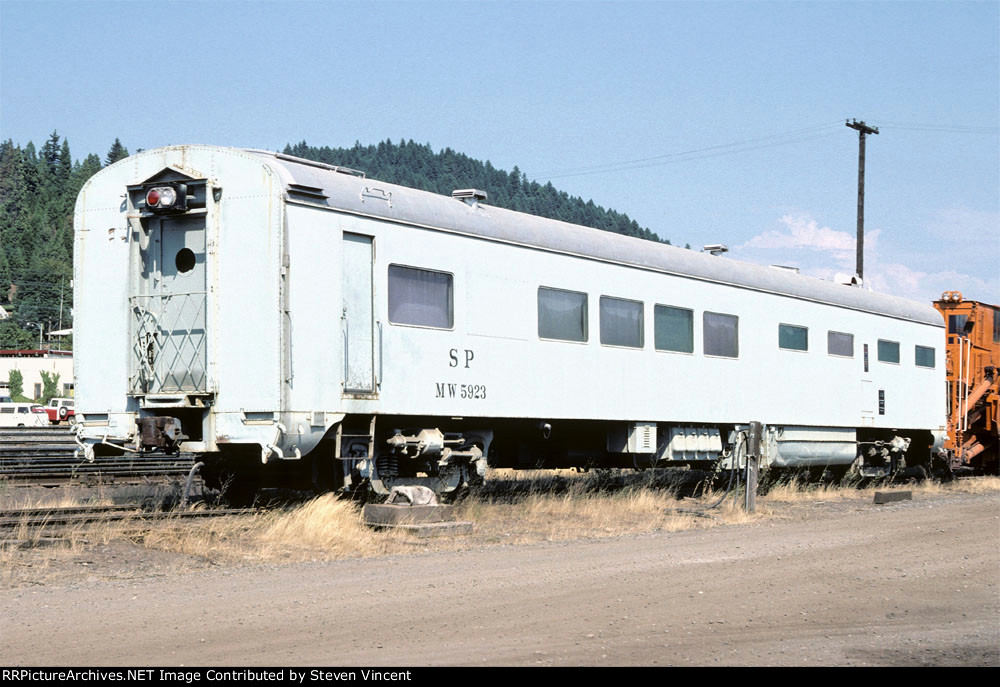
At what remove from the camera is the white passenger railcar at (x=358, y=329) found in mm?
12094

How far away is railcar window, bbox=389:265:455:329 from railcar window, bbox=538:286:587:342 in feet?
5.25

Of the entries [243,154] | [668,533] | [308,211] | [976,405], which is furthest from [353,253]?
[976,405]

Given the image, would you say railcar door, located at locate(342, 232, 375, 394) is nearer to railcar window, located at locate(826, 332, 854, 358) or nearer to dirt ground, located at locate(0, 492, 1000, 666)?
dirt ground, located at locate(0, 492, 1000, 666)

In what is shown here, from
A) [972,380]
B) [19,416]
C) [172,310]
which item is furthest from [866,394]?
[19,416]

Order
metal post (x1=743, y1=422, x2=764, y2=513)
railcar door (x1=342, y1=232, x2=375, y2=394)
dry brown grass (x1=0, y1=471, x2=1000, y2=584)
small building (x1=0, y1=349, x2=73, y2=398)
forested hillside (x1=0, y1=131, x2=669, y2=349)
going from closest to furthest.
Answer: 1. dry brown grass (x1=0, y1=471, x2=1000, y2=584)
2. railcar door (x1=342, y1=232, x2=375, y2=394)
3. metal post (x1=743, y1=422, x2=764, y2=513)
4. small building (x1=0, y1=349, x2=73, y2=398)
5. forested hillside (x1=0, y1=131, x2=669, y2=349)

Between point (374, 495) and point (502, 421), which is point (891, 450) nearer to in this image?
point (502, 421)

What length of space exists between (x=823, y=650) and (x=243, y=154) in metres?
8.06

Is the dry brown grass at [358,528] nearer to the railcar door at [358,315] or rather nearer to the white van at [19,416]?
the railcar door at [358,315]

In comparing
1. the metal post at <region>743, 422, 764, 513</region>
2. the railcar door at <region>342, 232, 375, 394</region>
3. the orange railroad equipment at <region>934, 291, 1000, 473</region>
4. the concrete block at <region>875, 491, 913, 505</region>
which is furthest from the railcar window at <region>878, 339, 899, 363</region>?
the railcar door at <region>342, 232, 375, 394</region>

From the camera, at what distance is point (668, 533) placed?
43.6ft

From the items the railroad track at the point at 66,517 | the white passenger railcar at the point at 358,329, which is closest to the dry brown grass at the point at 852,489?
the white passenger railcar at the point at 358,329

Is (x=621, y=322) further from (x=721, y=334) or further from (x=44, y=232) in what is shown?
(x=44, y=232)

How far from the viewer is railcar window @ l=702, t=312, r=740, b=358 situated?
17.7 metres

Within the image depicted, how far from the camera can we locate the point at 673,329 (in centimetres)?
1697
